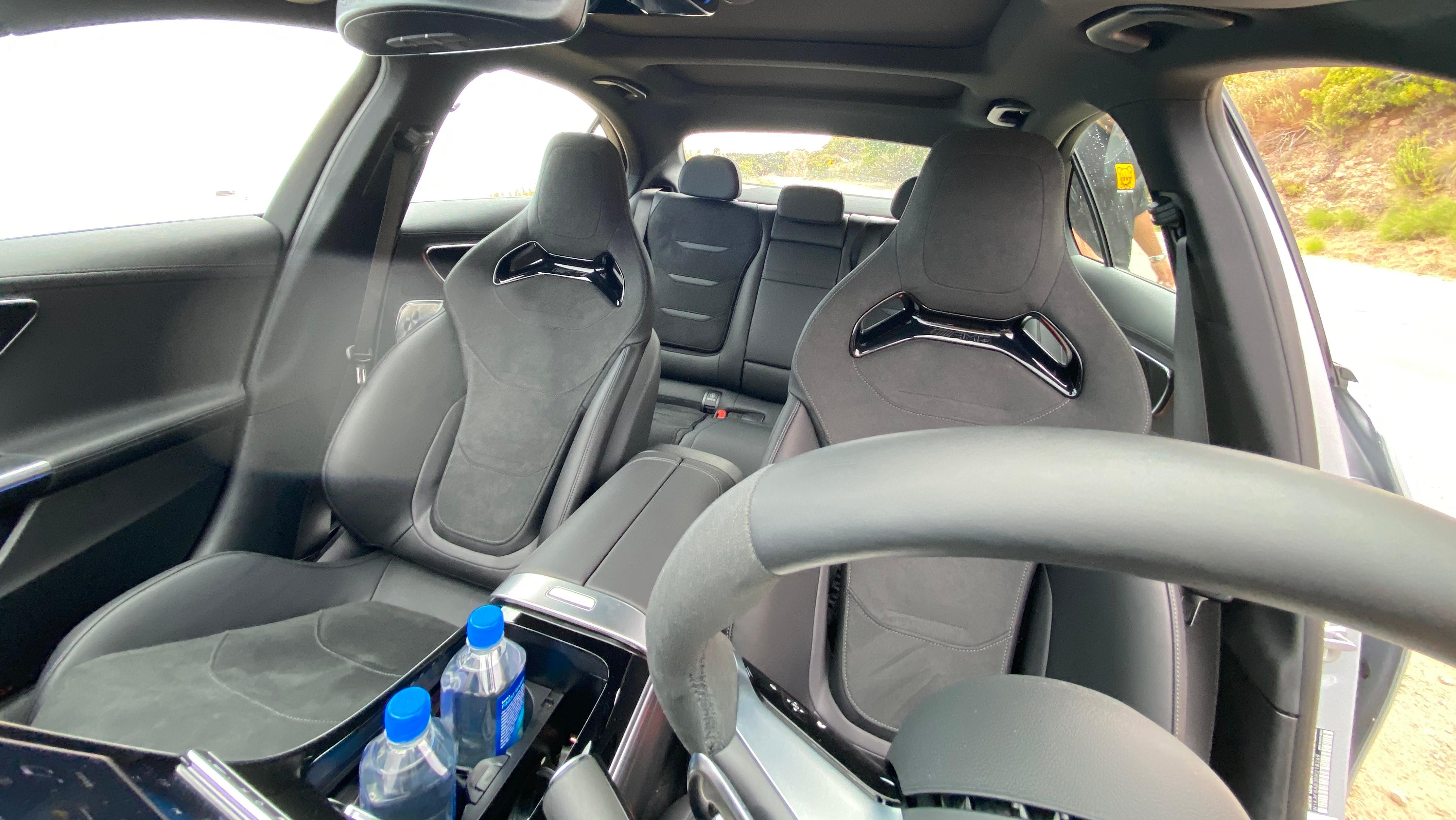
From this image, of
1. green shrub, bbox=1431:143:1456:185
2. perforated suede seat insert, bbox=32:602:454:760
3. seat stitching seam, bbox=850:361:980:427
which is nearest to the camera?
perforated suede seat insert, bbox=32:602:454:760

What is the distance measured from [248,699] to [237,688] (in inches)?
1.7

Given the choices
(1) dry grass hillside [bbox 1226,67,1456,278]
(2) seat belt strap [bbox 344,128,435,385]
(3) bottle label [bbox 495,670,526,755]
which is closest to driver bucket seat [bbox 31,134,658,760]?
(2) seat belt strap [bbox 344,128,435,385]

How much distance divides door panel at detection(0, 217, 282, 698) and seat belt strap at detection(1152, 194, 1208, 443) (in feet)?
6.74

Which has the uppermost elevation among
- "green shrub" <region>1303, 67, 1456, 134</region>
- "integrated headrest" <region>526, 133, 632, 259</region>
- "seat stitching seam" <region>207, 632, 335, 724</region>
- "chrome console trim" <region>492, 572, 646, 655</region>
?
"green shrub" <region>1303, 67, 1456, 134</region>

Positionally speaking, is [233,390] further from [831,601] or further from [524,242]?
[831,601]

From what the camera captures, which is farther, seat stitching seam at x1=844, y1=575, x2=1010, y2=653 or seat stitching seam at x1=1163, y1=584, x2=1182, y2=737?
seat stitching seam at x1=844, y1=575, x2=1010, y2=653

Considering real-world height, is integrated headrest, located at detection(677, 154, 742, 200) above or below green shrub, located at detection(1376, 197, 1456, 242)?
below

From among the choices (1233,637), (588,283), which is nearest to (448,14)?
(588,283)

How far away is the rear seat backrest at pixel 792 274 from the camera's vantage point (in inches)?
114

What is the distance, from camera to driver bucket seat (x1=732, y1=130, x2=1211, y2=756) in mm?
1121

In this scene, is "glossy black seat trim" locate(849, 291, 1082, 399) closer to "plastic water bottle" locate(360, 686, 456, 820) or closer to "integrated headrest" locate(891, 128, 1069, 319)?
"integrated headrest" locate(891, 128, 1069, 319)

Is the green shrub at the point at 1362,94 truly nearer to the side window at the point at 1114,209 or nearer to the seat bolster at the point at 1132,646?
the side window at the point at 1114,209

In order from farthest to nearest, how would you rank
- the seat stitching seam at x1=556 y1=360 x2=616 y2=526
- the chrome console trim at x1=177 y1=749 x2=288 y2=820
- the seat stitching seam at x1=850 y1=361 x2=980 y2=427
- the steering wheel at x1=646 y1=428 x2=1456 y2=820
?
the seat stitching seam at x1=556 y1=360 x2=616 y2=526, the seat stitching seam at x1=850 y1=361 x2=980 y2=427, the chrome console trim at x1=177 y1=749 x2=288 y2=820, the steering wheel at x1=646 y1=428 x2=1456 y2=820

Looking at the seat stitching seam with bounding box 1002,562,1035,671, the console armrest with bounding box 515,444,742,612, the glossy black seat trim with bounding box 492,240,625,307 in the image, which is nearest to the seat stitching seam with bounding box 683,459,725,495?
the console armrest with bounding box 515,444,742,612
